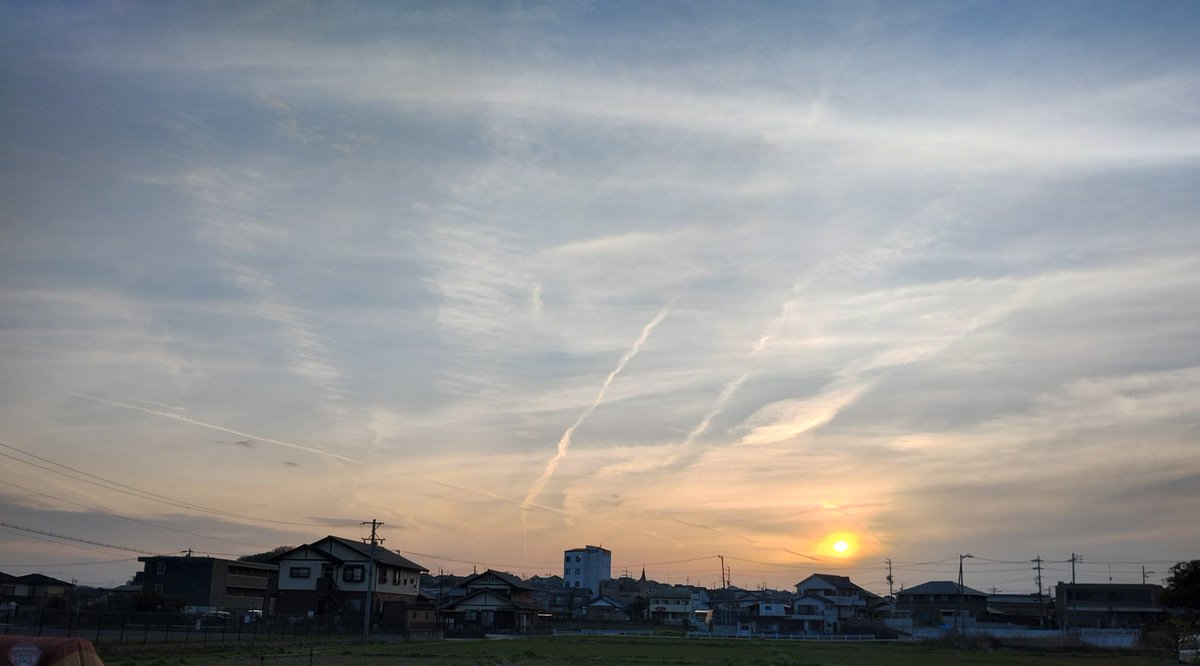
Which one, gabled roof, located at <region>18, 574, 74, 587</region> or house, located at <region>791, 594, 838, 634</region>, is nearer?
gabled roof, located at <region>18, 574, 74, 587</region>

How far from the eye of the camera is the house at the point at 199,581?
8869cm

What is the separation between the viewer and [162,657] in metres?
37.8

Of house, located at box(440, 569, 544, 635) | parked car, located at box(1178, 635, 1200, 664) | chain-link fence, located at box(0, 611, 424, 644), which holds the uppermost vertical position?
parked car, located at box(1178, 635, 1200, 664)

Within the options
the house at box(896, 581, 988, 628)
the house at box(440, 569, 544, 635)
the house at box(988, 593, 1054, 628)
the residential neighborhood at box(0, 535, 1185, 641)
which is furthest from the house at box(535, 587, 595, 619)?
the house at box(988, 593, 1054, 628)

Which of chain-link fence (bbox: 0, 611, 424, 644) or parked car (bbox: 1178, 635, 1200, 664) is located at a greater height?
parked car (bbox: 1178, 635, 1200, 664)

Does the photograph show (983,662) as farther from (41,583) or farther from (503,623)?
(41,583)

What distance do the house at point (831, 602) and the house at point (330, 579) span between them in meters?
62.0

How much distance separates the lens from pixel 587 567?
596 ft

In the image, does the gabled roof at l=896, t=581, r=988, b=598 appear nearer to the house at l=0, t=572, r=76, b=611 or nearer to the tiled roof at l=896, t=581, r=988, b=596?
the tiled roof at l=896, t=581, r=988, b=596

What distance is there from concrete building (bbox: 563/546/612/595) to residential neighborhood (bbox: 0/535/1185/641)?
72.4 feet

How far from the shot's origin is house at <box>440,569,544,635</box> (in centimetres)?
9975

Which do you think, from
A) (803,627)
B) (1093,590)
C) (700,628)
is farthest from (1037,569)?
(700,628)

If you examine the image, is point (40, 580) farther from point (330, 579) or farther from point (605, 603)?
point (605, 603)

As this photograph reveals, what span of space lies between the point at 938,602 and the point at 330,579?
8190cm
